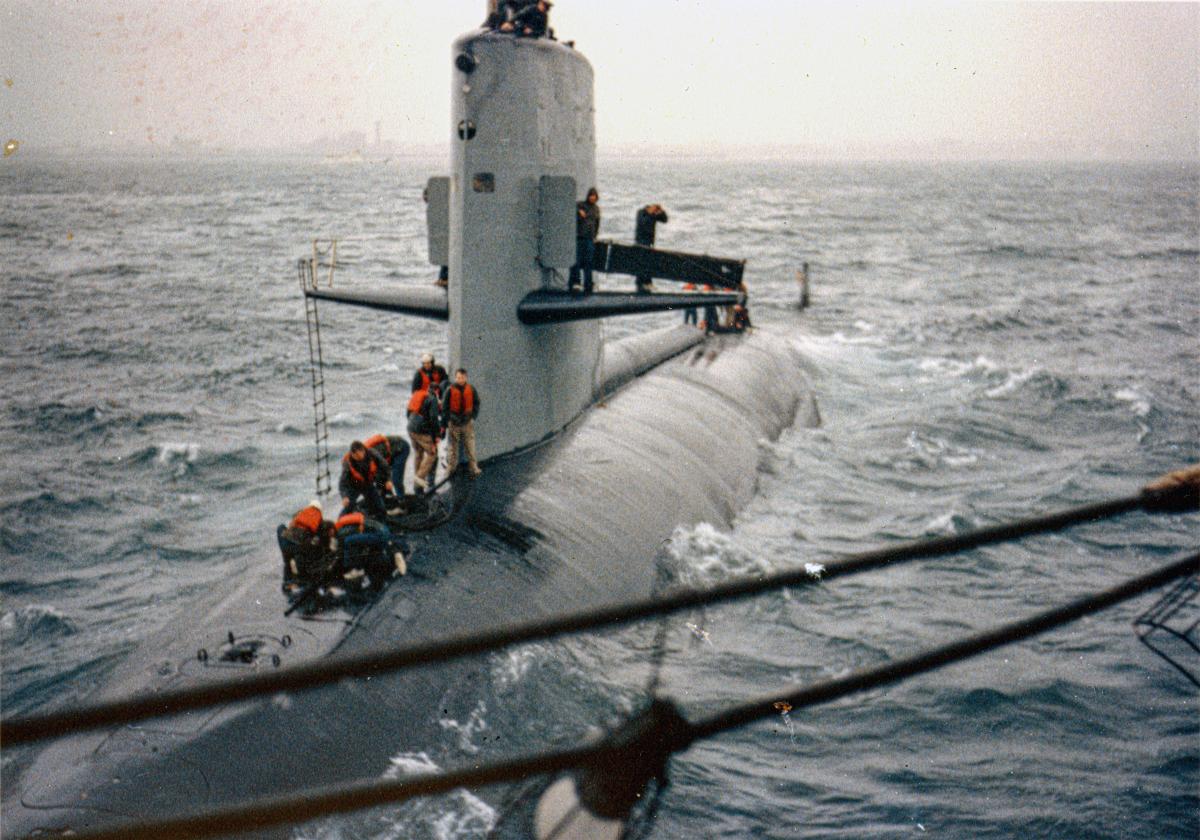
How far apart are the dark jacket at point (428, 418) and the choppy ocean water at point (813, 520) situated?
6.98 ft

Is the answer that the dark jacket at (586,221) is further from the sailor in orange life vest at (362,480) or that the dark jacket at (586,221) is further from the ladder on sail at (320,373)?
the sailor in orange life vest at (362,480)

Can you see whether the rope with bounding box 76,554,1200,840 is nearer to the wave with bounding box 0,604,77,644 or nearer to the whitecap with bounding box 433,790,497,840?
the whitecap with bounding box 433,790,497,840

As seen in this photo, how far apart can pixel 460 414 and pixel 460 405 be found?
113 mm

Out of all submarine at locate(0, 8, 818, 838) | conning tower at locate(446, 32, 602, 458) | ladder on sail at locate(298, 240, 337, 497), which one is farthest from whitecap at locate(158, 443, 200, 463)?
conning tower at locate(446, 32, 602, 458)

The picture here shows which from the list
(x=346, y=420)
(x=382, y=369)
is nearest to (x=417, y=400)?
(x=346, y=420)

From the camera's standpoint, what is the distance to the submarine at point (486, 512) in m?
7.27

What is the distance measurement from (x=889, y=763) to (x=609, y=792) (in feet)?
28.6

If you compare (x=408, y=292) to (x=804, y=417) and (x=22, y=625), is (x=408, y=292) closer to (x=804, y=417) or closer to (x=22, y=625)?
(x=22, y=625)

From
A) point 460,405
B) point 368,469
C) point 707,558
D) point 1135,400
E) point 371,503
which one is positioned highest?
point 460,405

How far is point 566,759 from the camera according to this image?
6.63 feet

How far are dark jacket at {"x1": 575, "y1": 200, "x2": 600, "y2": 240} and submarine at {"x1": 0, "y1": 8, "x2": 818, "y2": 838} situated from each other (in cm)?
45

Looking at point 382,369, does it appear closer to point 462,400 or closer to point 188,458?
point 188,458

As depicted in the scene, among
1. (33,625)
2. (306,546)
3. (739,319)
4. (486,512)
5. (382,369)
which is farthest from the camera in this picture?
(382,369)

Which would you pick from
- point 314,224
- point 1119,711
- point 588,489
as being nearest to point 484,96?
point 588,489
